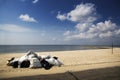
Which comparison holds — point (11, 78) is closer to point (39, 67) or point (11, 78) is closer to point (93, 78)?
point (39, 67)

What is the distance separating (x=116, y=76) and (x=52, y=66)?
67.6 inches

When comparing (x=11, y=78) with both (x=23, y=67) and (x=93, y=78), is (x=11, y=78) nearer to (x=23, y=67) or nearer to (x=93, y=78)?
(x=23, y=67)

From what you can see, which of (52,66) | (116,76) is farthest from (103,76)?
(52,66)

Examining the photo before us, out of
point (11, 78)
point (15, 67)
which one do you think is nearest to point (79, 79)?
point (11, 78)

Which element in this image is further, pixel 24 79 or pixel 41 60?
pixel 41 60

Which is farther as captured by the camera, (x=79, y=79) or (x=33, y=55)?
(x=33, y=55)

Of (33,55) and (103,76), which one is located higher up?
(33,55)

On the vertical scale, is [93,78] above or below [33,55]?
below

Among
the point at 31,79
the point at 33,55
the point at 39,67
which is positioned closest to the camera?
the point at 31,79

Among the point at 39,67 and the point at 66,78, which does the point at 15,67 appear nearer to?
the point at 39,67

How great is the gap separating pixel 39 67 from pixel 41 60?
0.26 meters

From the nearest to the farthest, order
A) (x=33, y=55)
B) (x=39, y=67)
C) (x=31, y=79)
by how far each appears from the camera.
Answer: (x=31, y=79)
(x=39, y=67)
(x=33, y=55)

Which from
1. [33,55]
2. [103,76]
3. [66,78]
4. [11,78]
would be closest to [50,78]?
[66,78]

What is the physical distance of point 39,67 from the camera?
13.9ft
